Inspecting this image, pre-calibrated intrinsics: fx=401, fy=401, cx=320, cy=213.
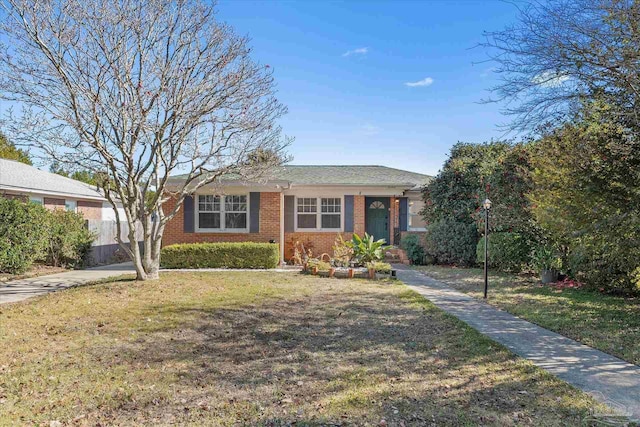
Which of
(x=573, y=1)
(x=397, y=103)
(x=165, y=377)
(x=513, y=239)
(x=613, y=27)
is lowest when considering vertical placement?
(x=165, y=377)

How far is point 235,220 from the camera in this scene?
49.5 feet

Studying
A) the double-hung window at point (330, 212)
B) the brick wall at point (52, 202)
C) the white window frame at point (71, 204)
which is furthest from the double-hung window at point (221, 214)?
the white window frame at point (71, 204)

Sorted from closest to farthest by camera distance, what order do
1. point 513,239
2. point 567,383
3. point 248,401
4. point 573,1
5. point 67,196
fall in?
1. point 248,401
2. point 567,383
3. point 573,1
4. point 513,239
5. point 67,196

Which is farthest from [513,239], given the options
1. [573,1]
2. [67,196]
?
[67,196]

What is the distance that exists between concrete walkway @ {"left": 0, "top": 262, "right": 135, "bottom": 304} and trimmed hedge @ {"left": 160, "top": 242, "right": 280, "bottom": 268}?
1948 millimetres

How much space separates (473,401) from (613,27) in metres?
5.45

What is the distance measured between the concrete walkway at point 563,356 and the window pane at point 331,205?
8640 millimetres

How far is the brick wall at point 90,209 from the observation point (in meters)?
21.3

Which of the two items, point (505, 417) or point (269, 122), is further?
point (269, 122)

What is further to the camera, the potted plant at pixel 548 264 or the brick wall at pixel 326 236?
the brick wall at pixel 326 236

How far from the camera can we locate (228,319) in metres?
6.93

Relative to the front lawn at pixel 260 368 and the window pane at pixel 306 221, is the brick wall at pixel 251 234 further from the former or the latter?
the front lawn at pixel 260 368

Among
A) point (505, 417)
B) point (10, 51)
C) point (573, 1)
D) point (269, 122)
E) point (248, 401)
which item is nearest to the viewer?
point (505, 417)

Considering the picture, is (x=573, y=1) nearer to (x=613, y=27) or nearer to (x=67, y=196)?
(x=613, y=27)
